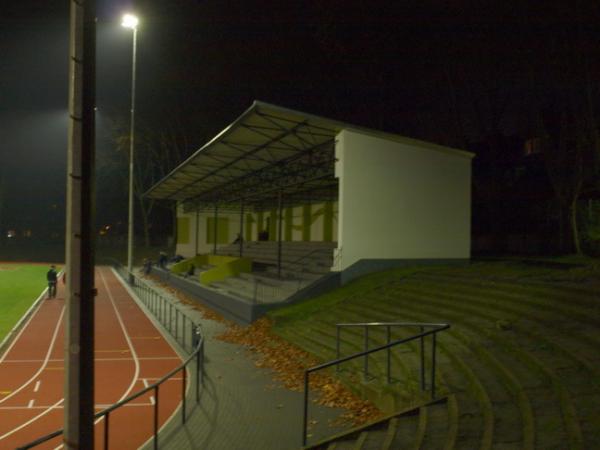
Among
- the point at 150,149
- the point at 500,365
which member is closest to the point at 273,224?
the point at 150,149

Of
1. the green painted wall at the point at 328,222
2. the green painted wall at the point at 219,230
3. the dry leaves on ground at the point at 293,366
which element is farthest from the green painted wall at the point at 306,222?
the dry leaves on ground at the point at 293,366

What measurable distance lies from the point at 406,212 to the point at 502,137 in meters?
21.7

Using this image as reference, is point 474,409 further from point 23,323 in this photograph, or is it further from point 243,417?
point 23,323

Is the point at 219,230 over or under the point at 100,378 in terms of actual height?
over

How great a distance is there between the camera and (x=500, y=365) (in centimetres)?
831

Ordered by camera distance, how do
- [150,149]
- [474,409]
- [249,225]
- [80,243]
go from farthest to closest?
[150,149]
[249,225]
[474,409]
[80,243]

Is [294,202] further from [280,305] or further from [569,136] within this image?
[280,305]


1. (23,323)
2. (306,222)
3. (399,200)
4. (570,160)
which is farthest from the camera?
(306,222)

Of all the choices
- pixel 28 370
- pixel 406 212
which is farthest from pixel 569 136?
pixel 28 370

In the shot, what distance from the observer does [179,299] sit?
28141 mm

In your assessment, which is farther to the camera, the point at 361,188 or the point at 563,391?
the point at 361,188

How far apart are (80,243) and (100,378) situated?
9.08 m

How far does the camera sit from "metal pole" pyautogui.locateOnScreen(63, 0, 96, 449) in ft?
14.3

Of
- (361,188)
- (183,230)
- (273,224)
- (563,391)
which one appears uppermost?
(361,188)
